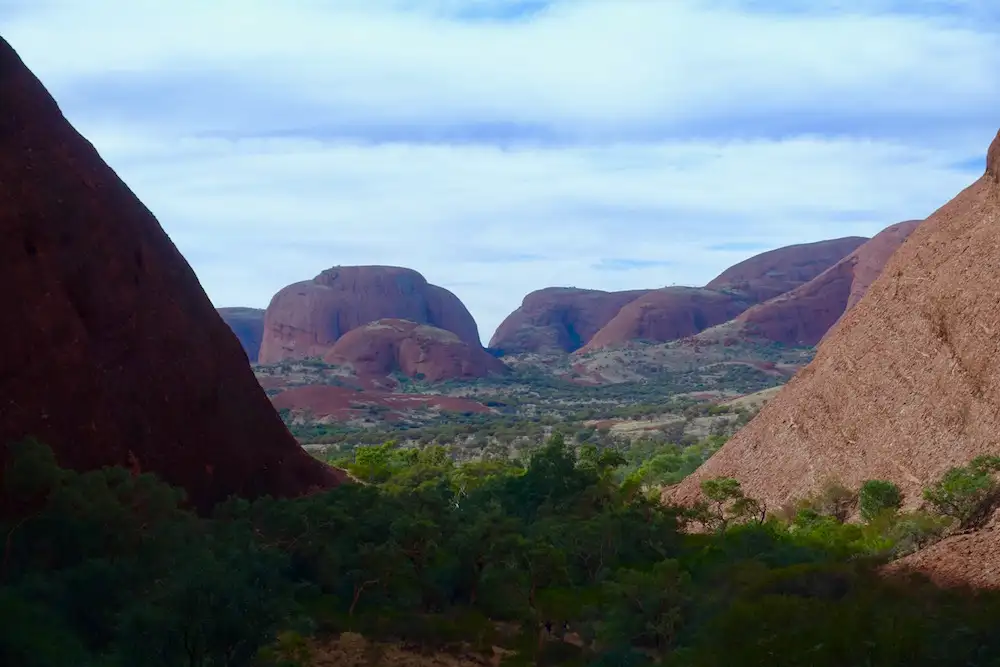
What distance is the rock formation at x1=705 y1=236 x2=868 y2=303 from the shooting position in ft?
433

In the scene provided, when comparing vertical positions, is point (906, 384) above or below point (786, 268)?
below

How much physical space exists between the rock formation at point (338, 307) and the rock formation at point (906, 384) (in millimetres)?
93171

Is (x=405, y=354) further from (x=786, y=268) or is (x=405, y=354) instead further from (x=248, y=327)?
(x=786, y=268)

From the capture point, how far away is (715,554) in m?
20.6

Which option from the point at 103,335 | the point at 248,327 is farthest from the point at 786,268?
the point at 103,335

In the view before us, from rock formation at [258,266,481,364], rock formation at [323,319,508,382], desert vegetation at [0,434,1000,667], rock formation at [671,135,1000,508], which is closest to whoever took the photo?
desert vegetation at [0,434,1000,667]

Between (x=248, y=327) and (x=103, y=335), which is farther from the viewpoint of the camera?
(x=248, y=327)

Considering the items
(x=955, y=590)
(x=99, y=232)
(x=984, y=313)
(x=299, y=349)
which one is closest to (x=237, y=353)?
(x=99, y=232)

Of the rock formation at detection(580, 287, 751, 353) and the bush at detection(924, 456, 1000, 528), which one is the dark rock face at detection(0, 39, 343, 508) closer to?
the bush at detection(924, 456, 1000, 528)

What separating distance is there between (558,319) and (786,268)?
106 ft

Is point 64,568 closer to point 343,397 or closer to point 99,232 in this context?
point 99,232

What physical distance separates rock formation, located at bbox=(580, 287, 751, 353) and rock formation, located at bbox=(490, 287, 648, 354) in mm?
14017

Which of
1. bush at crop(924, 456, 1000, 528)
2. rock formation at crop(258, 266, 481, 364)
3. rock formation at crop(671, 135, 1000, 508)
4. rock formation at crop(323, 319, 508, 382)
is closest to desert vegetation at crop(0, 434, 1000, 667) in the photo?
bush at crop(924, 456, 1000, 528)

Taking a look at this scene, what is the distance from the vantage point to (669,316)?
125m
